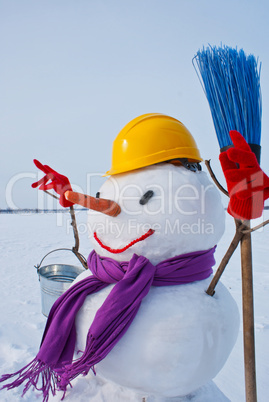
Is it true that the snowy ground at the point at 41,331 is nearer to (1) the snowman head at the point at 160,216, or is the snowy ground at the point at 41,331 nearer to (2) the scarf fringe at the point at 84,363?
(2) the scarf fringe at the point at 84,363

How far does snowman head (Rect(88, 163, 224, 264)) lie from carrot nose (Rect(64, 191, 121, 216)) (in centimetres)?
4

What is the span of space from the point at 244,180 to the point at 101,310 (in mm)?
767

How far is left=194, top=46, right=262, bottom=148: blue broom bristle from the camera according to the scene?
1173 millimetres

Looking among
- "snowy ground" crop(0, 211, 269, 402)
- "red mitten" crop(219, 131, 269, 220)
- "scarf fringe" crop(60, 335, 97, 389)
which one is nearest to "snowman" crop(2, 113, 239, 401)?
"scarf fringe" crop(60, 335, 97, 389)

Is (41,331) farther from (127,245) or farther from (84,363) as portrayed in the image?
(127,245)

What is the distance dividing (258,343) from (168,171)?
1.81m

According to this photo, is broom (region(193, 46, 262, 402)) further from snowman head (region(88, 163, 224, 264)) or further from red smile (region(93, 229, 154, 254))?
red smile (region(93, 229, 154, 254))

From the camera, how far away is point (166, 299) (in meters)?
1.20

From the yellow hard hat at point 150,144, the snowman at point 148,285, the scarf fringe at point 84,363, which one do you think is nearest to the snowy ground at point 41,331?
the snowman at point 148,285

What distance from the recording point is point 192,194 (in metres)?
1.29

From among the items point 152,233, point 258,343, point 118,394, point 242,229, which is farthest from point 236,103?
point 258,343

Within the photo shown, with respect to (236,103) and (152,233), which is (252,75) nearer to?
(236,103)

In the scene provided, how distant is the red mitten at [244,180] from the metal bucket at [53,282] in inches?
49.5

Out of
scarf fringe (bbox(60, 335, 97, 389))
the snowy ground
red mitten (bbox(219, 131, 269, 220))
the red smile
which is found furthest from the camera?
the snowy ground
